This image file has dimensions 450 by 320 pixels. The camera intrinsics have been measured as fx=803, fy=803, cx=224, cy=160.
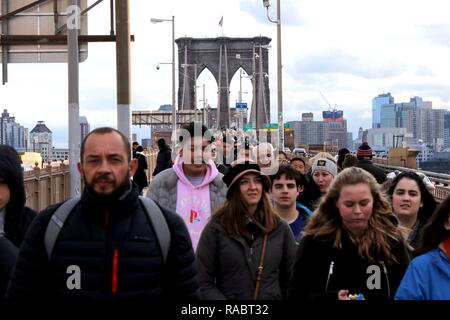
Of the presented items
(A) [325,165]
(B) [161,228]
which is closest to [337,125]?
(A) [325,165]

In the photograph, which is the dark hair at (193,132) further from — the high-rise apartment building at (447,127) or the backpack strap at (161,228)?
the high-rise apartment building at (447,127)

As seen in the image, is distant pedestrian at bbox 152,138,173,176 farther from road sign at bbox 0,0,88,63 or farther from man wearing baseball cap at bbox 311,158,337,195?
man wearing baseball cap at bbox 311,158,337,195

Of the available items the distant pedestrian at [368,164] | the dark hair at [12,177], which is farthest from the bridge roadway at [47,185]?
the dark hair at [12,177]

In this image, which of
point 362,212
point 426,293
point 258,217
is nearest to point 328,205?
point 362,212

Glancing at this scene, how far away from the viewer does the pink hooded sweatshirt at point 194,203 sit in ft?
20.7

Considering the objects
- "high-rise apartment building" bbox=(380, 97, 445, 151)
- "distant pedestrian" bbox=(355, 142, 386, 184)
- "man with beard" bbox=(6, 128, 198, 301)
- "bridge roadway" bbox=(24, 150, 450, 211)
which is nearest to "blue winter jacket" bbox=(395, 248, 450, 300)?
"man with beard" bbox=(6, 128, 198, 301)

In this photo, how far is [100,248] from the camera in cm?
346

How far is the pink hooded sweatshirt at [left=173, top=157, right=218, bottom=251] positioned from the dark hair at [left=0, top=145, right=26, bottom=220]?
2161 millimetres

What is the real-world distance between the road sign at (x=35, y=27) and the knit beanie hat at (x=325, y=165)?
A: 5.41m

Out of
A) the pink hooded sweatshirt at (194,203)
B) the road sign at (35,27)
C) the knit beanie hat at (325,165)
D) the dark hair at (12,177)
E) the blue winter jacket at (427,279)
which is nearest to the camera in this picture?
the blue winter jacket at (427,279)

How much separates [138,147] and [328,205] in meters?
15.7

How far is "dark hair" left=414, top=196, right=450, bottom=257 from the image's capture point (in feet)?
12.5
